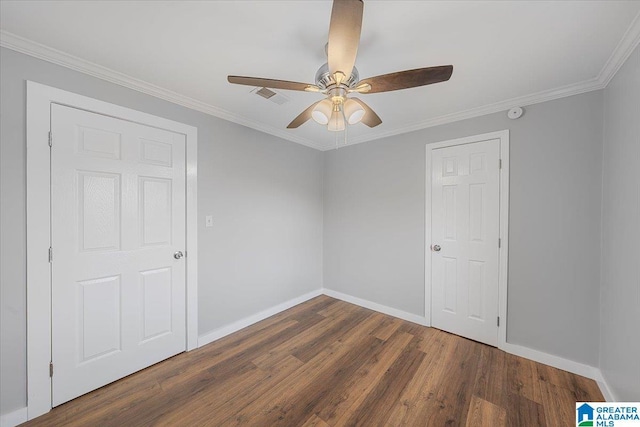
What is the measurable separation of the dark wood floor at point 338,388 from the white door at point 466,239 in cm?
25

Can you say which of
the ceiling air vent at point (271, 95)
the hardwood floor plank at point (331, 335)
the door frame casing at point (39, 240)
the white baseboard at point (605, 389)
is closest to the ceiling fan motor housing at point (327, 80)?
the ceiling air vent at point (271, 95)

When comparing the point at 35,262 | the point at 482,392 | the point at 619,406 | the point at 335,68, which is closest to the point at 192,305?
the point at 35,262

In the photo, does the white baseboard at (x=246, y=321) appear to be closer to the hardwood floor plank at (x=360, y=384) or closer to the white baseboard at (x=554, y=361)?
the hardwood floor plank at (x=360, y=384)

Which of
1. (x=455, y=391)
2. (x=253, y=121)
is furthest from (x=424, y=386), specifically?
(x=253, y=121)

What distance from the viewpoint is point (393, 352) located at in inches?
88.7

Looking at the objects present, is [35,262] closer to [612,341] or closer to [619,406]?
[619,406]

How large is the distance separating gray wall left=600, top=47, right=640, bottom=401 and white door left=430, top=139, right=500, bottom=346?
682mm

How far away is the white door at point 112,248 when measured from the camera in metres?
1.63

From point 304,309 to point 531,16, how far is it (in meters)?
3.34

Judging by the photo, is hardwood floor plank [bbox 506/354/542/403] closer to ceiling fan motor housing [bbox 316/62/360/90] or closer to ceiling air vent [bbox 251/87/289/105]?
ceiling fan motor housing [bbox 316/62/360/90]

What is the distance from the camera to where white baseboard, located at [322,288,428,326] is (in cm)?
283

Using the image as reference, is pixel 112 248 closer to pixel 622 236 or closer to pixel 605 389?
pixel 622 236

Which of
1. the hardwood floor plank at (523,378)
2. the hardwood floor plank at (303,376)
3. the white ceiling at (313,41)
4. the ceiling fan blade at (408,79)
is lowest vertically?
the hardwood floor plank at (303,376)

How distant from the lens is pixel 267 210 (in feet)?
9.82
